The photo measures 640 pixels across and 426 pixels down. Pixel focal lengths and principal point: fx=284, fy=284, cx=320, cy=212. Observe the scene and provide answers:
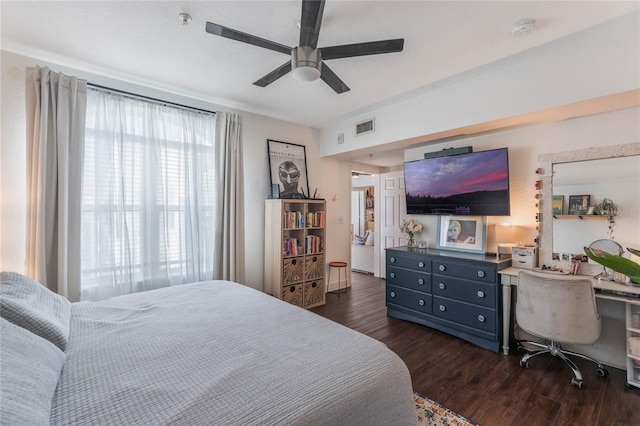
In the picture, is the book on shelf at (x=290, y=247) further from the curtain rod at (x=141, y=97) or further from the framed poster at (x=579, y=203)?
the framed poster at (x=579, y=203)

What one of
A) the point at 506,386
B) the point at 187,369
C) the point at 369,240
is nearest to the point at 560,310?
the point at 506,386

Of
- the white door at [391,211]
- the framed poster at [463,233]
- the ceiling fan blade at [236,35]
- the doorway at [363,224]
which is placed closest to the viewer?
the ceiling fan blade at [236,35]

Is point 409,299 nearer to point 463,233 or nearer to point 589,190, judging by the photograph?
point 463,233

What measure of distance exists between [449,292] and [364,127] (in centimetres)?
234

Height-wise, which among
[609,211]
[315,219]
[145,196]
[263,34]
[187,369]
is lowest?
[187,369]

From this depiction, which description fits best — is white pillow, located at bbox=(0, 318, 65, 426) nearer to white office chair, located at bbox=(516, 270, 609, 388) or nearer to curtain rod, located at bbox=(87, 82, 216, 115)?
curtain rod, located at bbox=(87, 82, 216, 115)

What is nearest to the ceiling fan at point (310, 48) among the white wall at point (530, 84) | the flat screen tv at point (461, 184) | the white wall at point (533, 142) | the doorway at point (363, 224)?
the white wall at point (530, 84)

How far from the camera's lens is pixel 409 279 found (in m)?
3.47

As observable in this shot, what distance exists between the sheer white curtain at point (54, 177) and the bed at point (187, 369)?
982 mm

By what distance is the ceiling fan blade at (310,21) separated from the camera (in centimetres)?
145

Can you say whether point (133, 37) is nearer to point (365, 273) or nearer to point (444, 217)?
point (444, 217)

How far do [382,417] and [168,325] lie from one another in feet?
4.17

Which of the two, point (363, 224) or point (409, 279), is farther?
point (363, 224)

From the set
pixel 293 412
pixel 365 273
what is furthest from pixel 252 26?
pixel 365 273
